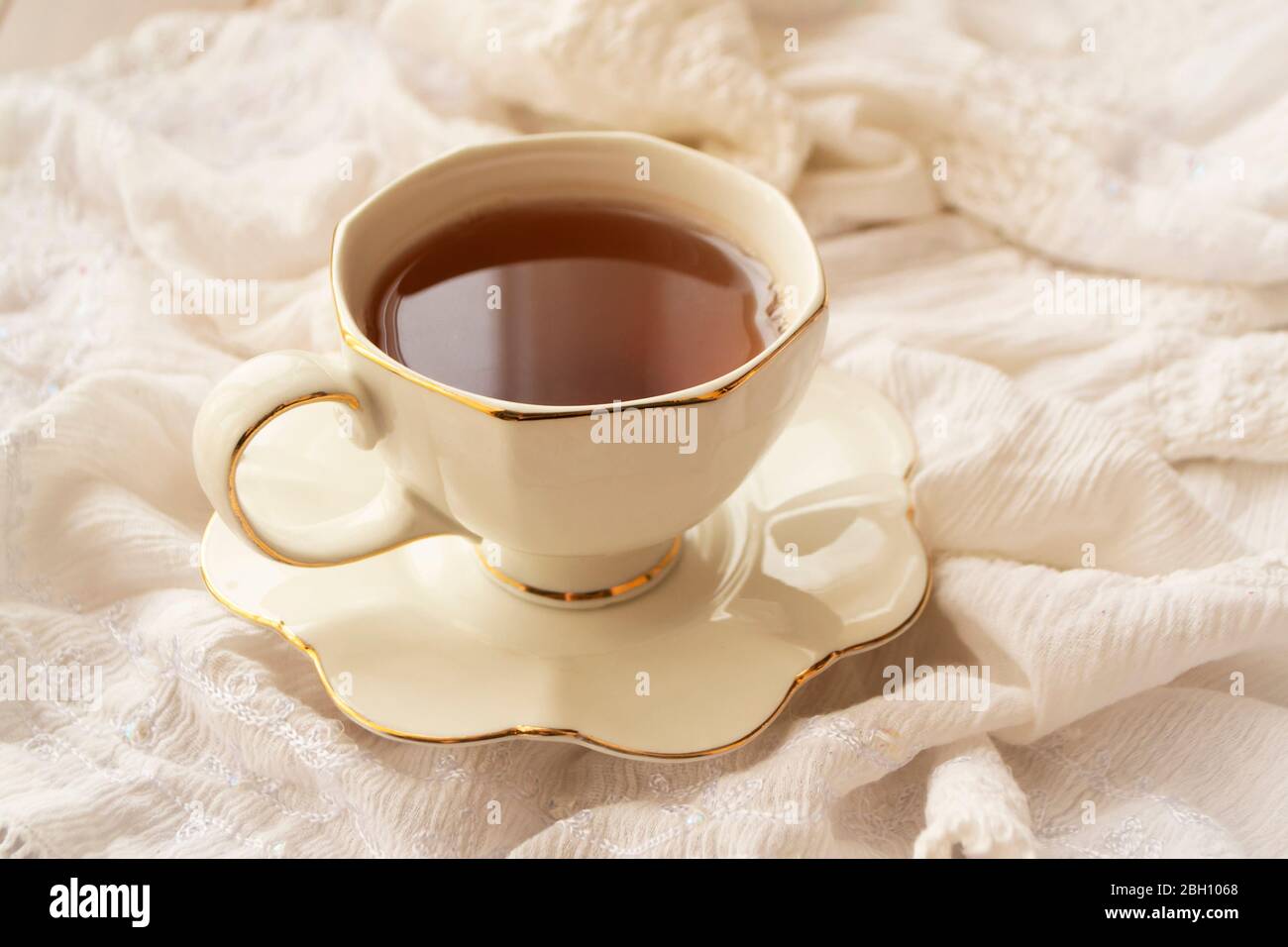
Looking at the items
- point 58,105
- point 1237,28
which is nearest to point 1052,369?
point 1237,28

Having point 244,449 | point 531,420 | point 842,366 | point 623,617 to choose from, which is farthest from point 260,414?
point 842,366

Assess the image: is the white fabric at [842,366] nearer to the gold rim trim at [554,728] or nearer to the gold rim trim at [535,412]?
the gold rim trim at [554,728]

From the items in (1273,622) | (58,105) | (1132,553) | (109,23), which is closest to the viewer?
(1273,622)

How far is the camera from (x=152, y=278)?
1.17 m

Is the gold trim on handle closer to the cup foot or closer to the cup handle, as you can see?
the cup handle

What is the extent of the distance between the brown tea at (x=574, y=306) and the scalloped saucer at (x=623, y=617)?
0.14 metres

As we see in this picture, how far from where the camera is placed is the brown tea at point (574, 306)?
835mm

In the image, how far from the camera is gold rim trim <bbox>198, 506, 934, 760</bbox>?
78 centimetres

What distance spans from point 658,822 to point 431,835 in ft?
0.48

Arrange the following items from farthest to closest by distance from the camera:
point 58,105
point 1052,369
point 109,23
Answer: point 109,23 → point 58,105 → point 1052,369

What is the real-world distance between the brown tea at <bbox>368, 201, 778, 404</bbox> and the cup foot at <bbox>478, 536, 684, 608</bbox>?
0.11 m

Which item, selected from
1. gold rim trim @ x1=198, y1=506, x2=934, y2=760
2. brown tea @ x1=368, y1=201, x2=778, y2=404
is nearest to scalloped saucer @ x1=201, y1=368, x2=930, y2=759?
gold rim trim @ x1=198, y1=506, x2=934, y2=760

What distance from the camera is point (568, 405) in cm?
77

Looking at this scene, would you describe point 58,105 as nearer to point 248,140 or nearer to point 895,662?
point 248,140
